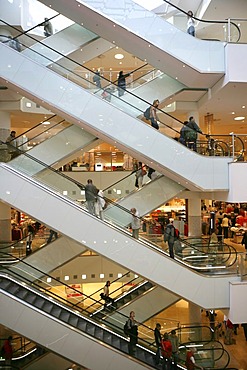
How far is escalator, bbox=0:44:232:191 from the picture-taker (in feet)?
32.1

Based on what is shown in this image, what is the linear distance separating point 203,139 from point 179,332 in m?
5.14

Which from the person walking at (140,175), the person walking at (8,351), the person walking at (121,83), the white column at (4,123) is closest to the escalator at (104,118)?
the person walking at (121,83)

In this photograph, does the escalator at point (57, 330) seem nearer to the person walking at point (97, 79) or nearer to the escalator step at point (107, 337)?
the escalator step at point (107, 337)

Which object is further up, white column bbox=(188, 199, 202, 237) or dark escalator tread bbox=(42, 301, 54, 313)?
white column bbox=(188, 199, 202, 237)

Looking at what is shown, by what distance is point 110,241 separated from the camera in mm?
9562

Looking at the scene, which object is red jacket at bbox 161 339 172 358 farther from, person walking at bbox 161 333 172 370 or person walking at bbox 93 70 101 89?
person walking at bbox 93 70 101 89

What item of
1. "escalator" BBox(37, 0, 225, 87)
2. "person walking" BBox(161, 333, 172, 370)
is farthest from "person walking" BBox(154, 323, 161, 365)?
"escalator" BBox(37, 0, 225, 87)

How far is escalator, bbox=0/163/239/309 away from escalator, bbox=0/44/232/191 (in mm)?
1800

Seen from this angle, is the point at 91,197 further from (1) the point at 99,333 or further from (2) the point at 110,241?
(1) the point at 99,333

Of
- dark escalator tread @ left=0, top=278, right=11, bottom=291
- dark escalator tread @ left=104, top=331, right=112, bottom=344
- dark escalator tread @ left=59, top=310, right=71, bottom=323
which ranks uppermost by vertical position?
dark escalator tread @ left=0, top=278, right=11, bottom=291

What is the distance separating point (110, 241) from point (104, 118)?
2.97 meters

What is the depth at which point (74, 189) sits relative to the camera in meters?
10.4

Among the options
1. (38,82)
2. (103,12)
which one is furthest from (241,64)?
(38,82)

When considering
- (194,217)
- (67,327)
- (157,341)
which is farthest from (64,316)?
(194,217)
